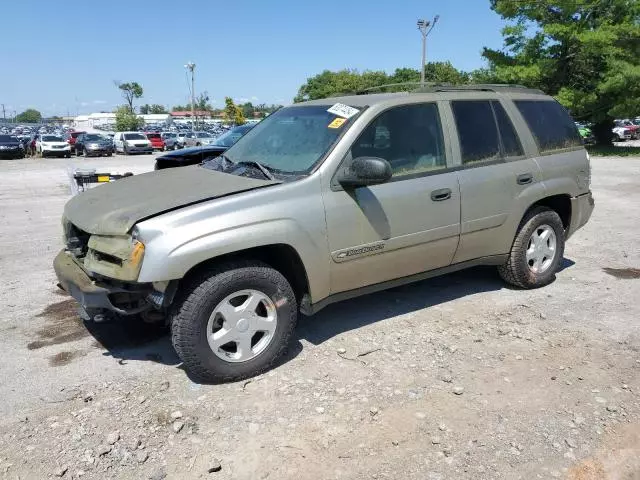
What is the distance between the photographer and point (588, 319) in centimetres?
449

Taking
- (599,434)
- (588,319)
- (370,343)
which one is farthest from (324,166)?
(588,319)

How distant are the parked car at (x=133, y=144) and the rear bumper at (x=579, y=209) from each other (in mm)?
31343

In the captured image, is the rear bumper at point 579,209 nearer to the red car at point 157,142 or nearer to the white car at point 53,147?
the white car at point 53,147

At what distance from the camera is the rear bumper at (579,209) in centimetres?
530

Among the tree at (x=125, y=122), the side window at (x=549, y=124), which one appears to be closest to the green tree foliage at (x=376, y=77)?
the tree at (x=125, y=122)

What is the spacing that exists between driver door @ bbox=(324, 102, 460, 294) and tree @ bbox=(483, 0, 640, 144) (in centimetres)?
2015

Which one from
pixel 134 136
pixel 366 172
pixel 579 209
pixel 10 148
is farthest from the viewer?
pixel 134 136

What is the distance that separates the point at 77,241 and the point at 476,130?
323cm

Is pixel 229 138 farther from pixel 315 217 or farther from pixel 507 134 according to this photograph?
pixel 315 217

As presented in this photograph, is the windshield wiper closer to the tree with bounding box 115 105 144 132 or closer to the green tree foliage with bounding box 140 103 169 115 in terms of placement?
the tree with bounding box 115 105 144 132

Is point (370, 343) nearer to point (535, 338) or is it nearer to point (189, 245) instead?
point (535, 338)

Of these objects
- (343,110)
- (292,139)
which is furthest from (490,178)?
(292,139)

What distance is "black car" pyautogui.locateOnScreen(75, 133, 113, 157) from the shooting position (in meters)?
31.8

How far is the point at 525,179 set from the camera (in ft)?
15.6
